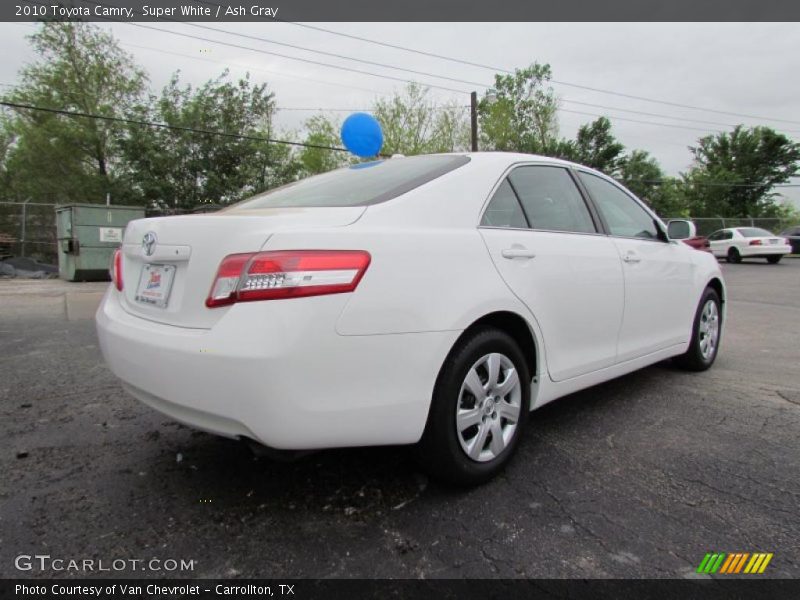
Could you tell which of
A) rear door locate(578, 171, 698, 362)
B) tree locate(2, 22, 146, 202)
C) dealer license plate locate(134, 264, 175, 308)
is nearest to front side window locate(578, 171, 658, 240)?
rear door locate(578, 171, 698, 362)

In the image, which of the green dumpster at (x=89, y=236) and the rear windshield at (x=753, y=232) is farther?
the rear windshield at (x=753, y=232)

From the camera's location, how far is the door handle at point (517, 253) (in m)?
2.44

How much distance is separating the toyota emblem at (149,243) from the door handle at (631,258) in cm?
262

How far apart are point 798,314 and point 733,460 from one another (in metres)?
6.81

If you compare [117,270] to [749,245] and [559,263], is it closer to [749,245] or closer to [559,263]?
[559,263]

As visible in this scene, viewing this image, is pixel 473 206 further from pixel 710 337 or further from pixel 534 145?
pixel 534 145

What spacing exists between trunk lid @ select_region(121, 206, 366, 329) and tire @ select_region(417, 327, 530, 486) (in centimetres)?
77

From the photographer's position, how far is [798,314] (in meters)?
7.91

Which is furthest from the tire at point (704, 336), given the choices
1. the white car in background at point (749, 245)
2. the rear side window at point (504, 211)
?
the white car in background at point (749, 245)

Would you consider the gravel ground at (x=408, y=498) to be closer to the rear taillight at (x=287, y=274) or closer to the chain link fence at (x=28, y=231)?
the rear taillight at (x=287, y=274)

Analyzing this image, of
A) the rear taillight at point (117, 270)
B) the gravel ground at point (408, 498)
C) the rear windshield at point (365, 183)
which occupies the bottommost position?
the gravel ground at point (408, 498)

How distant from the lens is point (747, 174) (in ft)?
127
